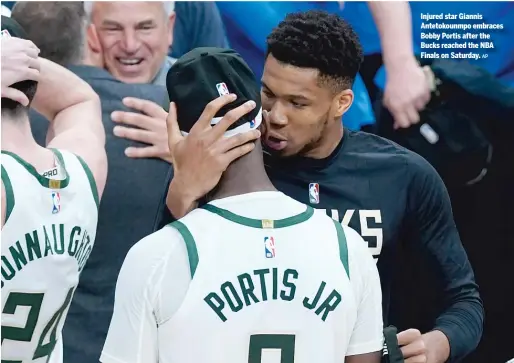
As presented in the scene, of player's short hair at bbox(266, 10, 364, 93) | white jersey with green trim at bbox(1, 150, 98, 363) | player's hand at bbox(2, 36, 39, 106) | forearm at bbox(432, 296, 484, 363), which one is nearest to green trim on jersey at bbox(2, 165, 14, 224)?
white jersey with green trim at bbox(1, 150, 98, 363)

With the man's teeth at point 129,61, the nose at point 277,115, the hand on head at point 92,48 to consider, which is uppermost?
the hand on head at point 92,48

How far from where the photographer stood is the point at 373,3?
6.88 ft

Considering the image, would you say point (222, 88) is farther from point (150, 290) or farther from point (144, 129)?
point (144, 129)

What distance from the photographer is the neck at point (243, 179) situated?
4.17 ft

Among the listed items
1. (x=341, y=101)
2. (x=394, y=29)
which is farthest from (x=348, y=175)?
(x=394, y=29)

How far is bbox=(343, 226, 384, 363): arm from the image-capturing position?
4.23 ft

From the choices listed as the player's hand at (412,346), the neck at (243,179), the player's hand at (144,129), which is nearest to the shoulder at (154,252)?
the neck at (243,179)

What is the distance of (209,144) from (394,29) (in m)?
1.02

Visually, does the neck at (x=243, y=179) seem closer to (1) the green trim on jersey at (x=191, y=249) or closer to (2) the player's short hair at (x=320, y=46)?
(1) the green trim on jersey at (x=191, y=249)

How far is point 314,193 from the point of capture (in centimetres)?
175

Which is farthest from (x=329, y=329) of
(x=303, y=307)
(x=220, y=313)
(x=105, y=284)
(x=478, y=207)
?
(x=478, y=207)

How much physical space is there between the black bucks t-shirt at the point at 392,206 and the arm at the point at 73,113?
0.39m

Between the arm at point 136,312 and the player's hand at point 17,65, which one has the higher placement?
the player's hand at point 17,65

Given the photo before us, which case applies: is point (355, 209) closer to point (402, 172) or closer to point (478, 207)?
point (402, 172)
